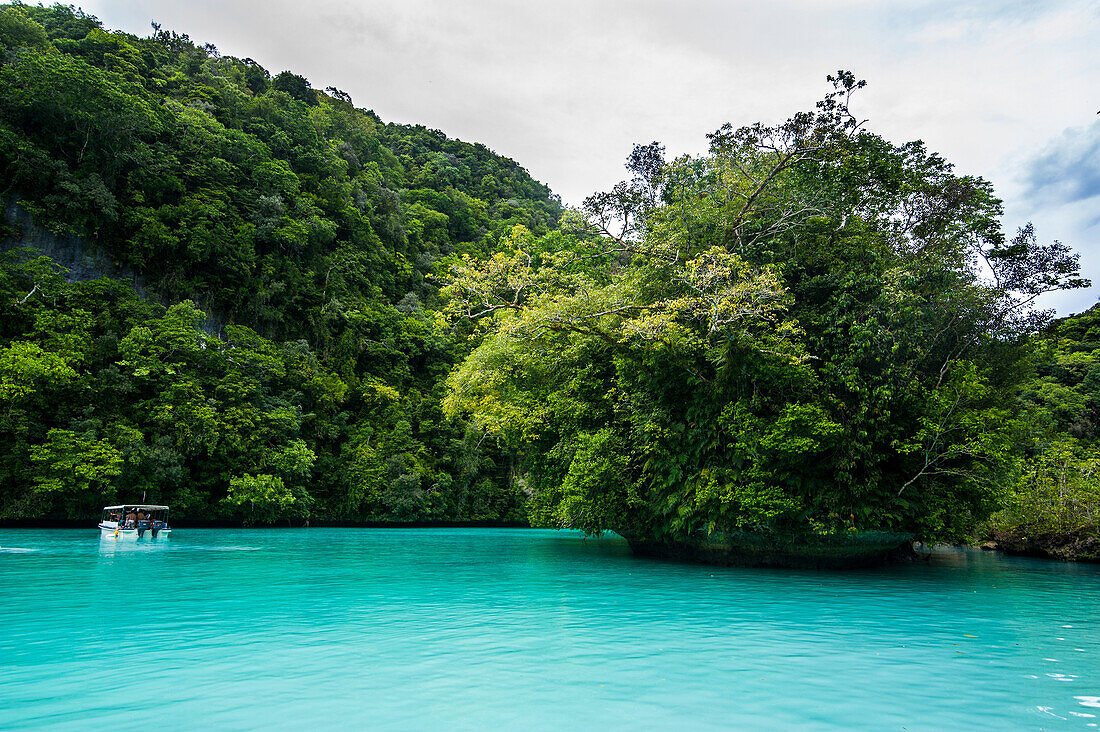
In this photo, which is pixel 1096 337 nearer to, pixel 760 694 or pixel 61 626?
pixel 760 694

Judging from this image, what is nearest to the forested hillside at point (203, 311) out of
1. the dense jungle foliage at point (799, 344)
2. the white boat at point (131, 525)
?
the white boat at point (131, 525)

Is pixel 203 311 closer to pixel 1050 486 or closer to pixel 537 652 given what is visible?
→ pixel 537 652

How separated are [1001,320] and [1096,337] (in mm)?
31426

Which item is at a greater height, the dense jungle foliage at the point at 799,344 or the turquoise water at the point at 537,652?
the dense jungle foliage at the point at 799,344

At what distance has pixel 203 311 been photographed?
36.2 metres

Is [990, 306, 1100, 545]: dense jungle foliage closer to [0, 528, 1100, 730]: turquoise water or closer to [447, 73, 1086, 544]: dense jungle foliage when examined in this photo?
[447, 73, 1086, 544]: dense jungle foliage

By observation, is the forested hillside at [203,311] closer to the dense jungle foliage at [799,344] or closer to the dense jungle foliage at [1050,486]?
the dense jungle foliage at [799,344]

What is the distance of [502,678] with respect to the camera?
211 inches

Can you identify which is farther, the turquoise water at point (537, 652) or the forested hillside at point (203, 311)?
the forested hillside at point (203, 311)

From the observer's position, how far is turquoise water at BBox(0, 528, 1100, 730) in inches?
175

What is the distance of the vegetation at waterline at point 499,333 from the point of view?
48.8ft

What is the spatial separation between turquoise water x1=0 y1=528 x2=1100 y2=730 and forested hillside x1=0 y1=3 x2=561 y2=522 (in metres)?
13.6

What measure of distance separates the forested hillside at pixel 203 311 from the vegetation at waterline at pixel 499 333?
0.18m

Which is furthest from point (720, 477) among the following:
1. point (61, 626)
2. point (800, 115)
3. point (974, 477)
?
point (61, 626)
